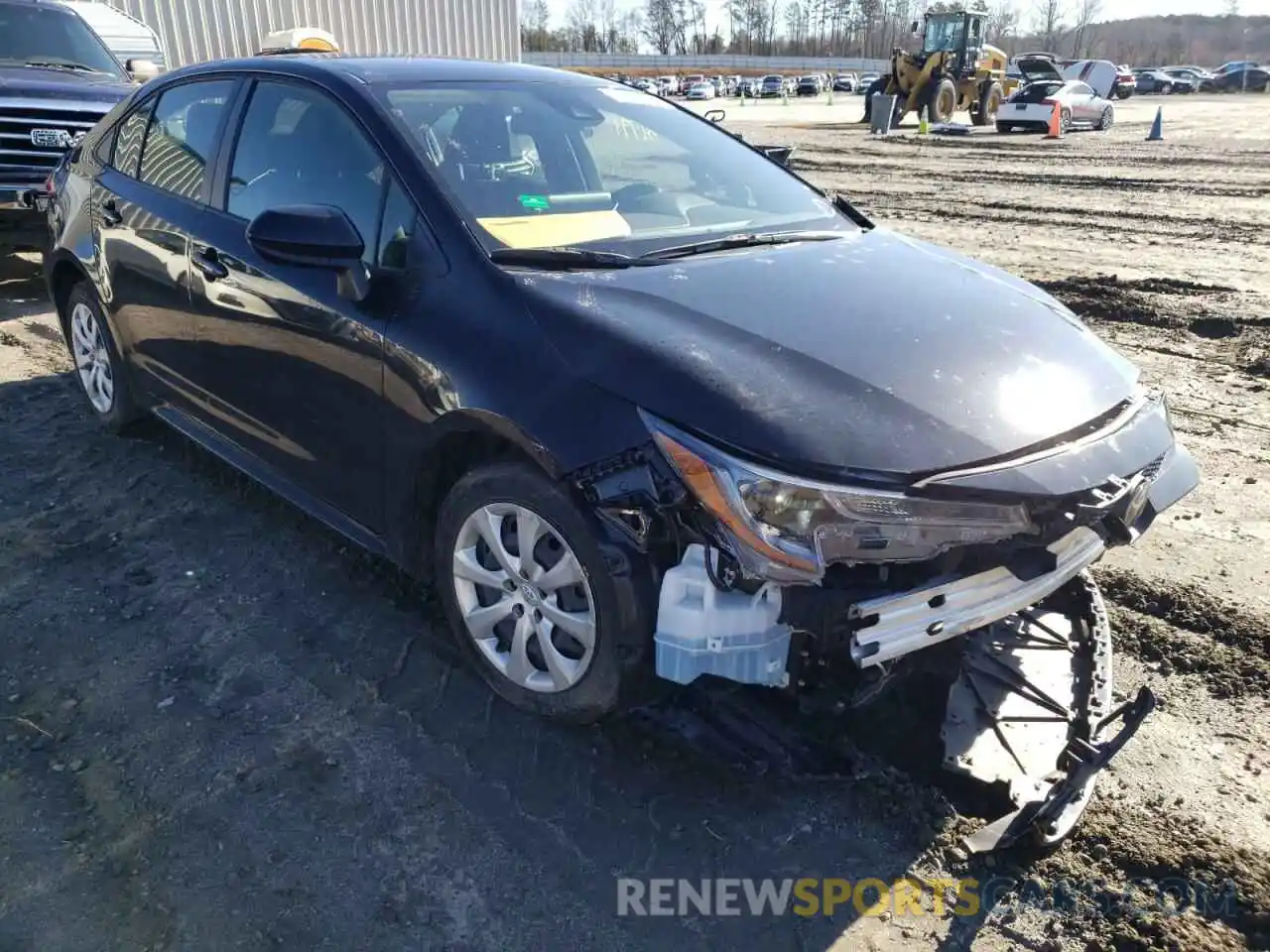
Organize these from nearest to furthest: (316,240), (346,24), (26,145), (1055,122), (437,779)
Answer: (437,779) → (316,240) → (26,145) → (346,24) → (1055,122)

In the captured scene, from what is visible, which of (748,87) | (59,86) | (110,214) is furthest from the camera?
(748,87)

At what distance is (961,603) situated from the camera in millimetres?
2252

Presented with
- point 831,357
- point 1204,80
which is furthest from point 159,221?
point 1204,80

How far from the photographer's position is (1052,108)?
2719 centimetres

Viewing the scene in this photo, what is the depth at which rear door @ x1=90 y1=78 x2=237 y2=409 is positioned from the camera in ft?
12.5

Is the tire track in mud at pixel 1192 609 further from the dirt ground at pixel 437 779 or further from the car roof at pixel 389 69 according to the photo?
the car roof at pixel 389 69

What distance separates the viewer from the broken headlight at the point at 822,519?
84.4 inches

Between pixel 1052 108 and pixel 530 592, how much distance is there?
95.9ft

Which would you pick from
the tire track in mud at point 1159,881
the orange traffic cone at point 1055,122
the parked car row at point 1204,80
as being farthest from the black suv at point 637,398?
the parked car row at point 1204,80

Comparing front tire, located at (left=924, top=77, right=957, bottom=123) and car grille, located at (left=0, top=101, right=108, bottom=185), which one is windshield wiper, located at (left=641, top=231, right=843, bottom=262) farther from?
front tire, located at (left=924, top=77, right=957, bottom=123)

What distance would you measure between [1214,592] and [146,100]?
4.87 m

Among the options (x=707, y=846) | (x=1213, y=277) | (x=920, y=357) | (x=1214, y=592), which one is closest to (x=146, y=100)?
(x=920, y=357)

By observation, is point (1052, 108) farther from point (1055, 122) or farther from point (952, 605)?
point (952, 605)

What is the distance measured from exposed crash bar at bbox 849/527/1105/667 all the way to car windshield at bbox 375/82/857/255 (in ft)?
4.67
